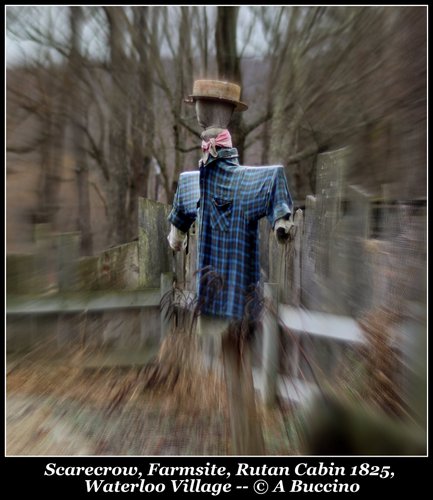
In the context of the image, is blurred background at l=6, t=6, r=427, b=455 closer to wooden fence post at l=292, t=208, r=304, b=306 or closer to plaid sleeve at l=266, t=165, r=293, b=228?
wooden fence post at l=292, t=208, r=304, b=306

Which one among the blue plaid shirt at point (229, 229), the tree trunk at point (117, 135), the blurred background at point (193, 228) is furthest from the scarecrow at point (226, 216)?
the tree trunk at point (117, 135)

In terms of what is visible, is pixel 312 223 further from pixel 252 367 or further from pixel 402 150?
pixel 252 367

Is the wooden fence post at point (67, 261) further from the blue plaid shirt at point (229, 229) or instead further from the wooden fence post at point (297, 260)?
the wooden fence post at point (297, 260)

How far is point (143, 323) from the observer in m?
1.29

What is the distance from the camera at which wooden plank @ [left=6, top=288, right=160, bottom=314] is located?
1332 millimetres

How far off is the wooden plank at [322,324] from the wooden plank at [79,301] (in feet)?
1.33

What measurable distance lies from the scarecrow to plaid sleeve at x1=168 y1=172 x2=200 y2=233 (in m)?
0.04

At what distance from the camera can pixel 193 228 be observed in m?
1.24

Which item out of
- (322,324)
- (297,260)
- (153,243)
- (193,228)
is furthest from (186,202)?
(322,324)

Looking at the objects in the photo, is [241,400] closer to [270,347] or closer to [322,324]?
[270,347]

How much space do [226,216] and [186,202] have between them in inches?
5.8

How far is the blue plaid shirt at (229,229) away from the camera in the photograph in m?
1.04
